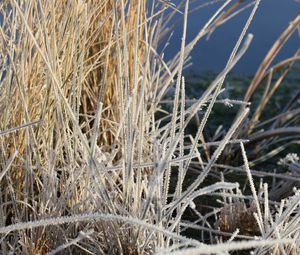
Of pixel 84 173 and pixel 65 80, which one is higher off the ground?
pixel 65 80

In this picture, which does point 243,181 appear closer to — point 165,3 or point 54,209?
point 165,3

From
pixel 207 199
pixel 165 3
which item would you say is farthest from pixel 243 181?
pixel 165 3

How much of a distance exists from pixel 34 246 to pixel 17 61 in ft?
1.61

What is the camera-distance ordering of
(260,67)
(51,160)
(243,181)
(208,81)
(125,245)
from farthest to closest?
(208,81)
(260,67)
(243,181)
(51,160)
(125,245)

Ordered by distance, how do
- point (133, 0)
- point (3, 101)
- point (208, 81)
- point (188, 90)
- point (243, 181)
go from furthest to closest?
1. point (208, 81)
2. point (188, 90)
3. point (243, 181)
4. point (133, 0)
5. point (3, 101)

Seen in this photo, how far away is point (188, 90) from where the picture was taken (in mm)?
4594

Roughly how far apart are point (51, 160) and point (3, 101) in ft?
1.48

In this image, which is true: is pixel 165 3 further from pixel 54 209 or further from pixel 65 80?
pixel 54 209

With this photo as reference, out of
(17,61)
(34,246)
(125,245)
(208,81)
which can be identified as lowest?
(208,81)

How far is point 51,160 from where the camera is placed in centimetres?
134

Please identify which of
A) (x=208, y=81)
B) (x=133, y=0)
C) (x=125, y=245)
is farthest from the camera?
(x=208, y=81)

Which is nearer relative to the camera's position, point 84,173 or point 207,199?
point 84,173

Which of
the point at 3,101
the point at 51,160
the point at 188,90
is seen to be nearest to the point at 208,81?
the point at 188,90

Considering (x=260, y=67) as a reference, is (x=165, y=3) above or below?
above
